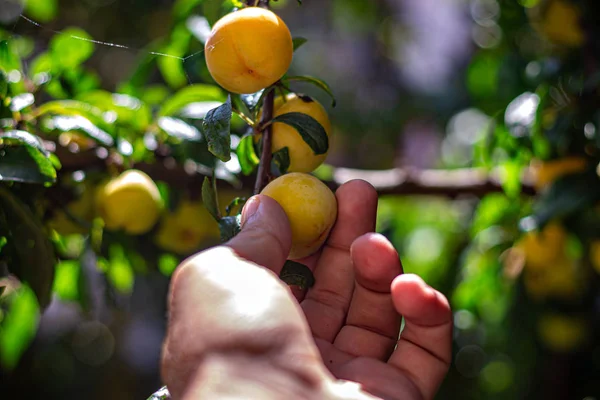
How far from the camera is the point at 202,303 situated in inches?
20.3

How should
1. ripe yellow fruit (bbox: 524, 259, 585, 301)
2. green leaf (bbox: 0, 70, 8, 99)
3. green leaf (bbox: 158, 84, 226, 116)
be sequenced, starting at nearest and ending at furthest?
green leaf (bbox: 0, 70, 8, 99)
green leaf (bbox: 158, 84, 226, 116)
ripe yellow fruit (bbox: 524, 259, 585, 301)

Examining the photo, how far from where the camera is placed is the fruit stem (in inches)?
29.1

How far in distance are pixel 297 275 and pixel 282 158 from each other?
161 millimetres

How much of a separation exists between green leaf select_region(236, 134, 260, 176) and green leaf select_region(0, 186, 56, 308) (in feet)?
0.98

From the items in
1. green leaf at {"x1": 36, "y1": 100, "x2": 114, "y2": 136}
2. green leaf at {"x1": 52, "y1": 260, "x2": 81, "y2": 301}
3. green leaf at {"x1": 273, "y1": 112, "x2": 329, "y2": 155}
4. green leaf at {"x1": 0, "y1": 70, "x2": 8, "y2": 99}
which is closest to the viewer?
green leaf at {"x1": 273, "y1": 112, "x2": 329, "y2": 155}

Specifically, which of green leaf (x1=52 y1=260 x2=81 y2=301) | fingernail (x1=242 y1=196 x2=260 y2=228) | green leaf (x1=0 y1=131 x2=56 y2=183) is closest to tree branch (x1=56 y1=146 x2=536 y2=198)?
green leaf (x1=52 y1=260 x2=81 y2=301)

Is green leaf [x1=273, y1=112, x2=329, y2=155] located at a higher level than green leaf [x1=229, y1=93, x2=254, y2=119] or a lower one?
higher

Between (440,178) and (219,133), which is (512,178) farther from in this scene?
(219,133)

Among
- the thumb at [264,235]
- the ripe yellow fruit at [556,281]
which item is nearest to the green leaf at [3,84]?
the thumb at [264,235]

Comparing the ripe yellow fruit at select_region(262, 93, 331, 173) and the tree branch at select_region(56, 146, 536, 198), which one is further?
the tree branch at select_region(56, 146, 536, 198)

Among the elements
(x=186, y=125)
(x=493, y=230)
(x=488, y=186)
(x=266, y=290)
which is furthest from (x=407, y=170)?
(x=266, y=290)

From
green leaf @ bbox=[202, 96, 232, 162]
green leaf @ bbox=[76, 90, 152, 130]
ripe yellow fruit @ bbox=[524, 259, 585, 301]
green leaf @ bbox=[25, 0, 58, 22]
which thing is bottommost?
ripe yellow fruit @ bbox=[524, 259, 585, 301]

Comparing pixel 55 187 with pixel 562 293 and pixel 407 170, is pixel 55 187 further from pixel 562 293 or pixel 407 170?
pixel 562 293

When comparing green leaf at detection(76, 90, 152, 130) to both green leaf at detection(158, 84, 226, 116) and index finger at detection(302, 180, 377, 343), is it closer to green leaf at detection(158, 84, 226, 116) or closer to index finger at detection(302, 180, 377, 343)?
green leaf at detection(158, 84, 226, 116)
